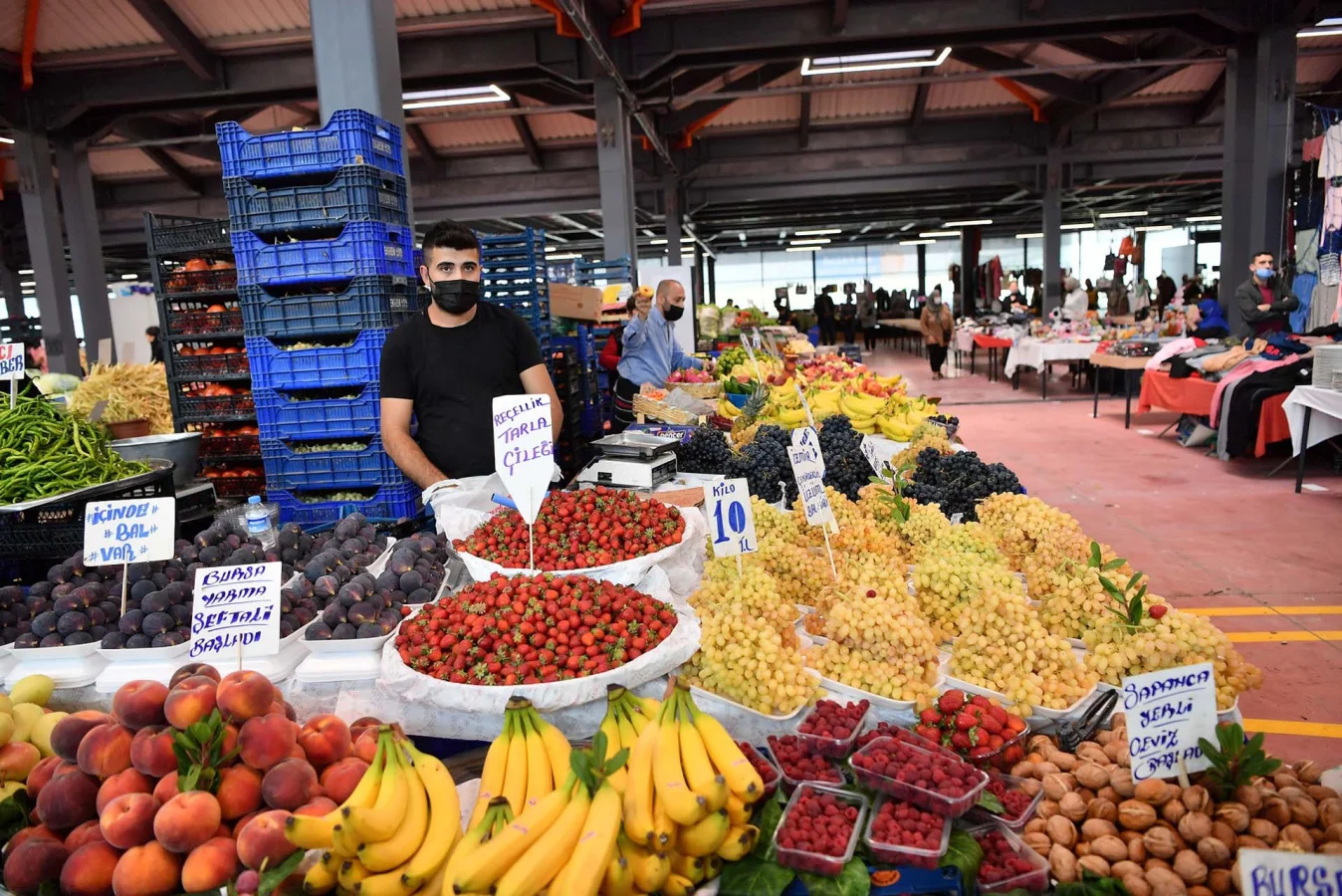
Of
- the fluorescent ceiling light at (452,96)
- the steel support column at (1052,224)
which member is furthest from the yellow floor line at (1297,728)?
the steel support column at (1052,224)

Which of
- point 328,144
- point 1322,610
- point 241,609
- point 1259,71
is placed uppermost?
point 1259,71

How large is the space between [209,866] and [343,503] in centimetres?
285

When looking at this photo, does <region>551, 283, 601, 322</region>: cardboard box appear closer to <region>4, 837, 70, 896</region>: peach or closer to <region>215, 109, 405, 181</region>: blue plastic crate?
<region>215, 109, 405, 181</region>: blue plastic crate

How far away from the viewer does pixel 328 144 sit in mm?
3723

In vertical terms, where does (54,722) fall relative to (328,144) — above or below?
below

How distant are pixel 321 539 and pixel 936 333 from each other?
16.1m

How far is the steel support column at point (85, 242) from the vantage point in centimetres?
1187

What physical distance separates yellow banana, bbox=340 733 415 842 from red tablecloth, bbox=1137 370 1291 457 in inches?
299

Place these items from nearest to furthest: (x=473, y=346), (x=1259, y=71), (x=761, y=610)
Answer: (x=761, y=610) < (x=473, y=346) < (x=1259, y=71)

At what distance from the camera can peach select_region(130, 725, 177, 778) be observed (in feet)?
4.61

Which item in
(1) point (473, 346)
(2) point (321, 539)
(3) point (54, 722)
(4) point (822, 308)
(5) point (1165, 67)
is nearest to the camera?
(3) point (54, 722)

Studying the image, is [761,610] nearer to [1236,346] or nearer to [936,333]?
[1236,346]

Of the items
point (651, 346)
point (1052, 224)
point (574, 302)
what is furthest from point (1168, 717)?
point (1052, 224)

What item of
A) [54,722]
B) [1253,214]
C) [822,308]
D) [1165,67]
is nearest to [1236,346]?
[1253,214]
